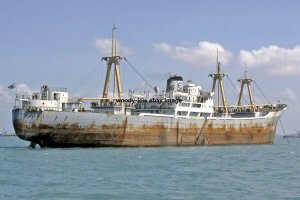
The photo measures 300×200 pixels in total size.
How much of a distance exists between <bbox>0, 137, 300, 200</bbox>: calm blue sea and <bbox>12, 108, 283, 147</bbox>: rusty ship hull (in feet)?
27.3

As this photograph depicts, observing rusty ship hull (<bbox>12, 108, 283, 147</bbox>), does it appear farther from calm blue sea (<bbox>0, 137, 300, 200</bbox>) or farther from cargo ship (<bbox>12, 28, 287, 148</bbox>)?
calm blue sea (<bbox>0, 137, 300, 200</bbox>)

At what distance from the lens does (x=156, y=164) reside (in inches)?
1425

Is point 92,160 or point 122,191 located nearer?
point 122,191

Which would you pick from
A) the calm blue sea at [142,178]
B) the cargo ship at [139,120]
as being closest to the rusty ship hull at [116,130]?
the cargo ship at [139,120]

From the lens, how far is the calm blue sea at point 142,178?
23359 mm

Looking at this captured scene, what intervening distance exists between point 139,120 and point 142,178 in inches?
1004

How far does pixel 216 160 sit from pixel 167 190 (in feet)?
57.3

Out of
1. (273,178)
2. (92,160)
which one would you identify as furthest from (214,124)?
(273,178)

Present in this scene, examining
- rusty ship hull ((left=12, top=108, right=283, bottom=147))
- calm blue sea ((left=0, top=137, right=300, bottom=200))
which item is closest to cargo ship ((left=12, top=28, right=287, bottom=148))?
rusty ship hull ((left=12, top=108, right=283, bottom=147))

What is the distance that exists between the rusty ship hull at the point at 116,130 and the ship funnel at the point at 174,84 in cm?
599

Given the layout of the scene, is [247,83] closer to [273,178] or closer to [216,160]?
[216,160]

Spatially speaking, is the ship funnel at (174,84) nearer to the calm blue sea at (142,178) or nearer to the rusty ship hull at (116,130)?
the rusty ship hull at (116,130)

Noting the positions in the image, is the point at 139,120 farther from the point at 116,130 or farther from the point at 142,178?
the point at 142,178

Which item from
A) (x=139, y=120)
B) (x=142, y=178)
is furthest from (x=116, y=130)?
(x=142, y=178)
